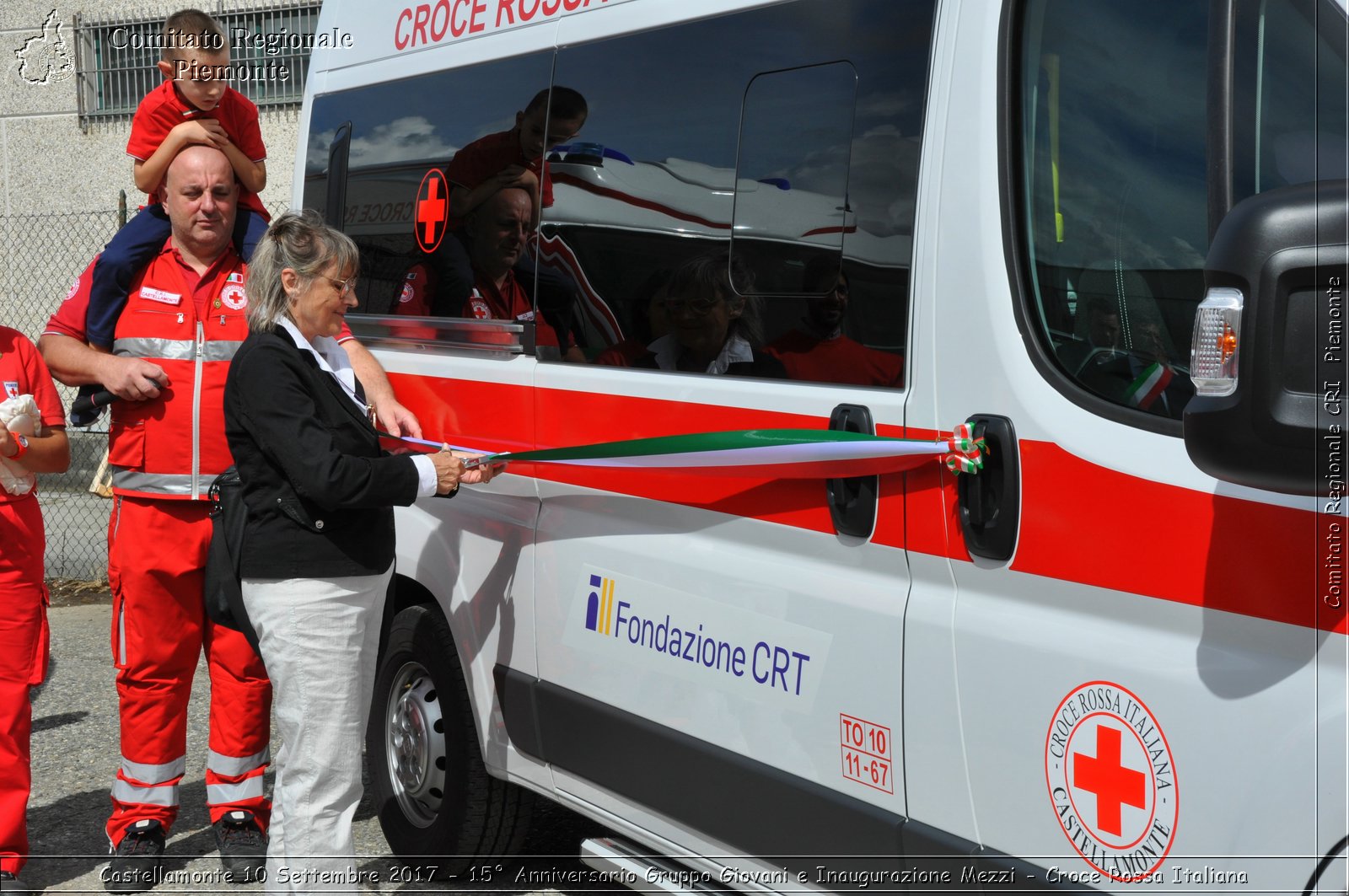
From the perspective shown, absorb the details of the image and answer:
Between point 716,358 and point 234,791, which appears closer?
point 716,358

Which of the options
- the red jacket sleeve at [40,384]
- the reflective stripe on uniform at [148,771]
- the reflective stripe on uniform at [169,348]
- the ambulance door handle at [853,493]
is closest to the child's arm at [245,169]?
the reflective stripe on uniform at [169,348]

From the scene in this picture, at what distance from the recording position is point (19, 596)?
3812 mm

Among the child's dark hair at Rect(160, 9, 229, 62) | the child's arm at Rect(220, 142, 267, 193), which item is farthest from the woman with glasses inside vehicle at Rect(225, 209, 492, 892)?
the child's dark hair at Rect(160, 9, 229, 62)

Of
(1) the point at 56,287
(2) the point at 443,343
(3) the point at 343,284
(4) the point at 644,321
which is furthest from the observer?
(1) the point at 56,287

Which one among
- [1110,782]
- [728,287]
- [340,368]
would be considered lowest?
[1110,782]

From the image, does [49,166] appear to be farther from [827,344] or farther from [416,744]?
[827,344]

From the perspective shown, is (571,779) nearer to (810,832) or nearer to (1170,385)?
(810,832)

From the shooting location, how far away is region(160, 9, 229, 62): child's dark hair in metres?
4.06

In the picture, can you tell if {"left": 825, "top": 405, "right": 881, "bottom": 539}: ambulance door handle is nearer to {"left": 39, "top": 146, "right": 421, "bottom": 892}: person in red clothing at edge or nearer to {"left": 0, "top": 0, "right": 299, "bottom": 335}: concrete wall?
{"left": 39, "top": 146, "right": 421, "bottom": 892}: person in red clothing at edge

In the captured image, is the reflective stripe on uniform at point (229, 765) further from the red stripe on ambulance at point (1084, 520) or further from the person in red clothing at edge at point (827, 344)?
the person in red clothing at edge at point (827, 344)

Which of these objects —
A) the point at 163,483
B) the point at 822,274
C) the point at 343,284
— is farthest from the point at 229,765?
the point at 822,274

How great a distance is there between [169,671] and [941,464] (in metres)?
2.82

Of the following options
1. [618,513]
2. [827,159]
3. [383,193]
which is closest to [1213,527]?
[827,159]

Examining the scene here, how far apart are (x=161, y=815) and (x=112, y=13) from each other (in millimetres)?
9453
